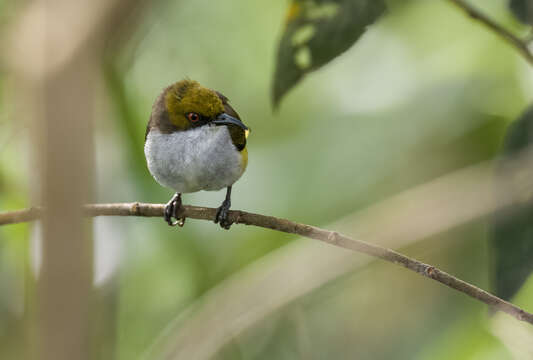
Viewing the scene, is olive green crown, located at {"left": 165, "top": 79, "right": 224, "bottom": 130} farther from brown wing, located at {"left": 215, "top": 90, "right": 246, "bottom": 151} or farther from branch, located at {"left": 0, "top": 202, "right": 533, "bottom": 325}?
branch, located at {"left": 0, "top": 202, "right": 533, "bottom": 325}

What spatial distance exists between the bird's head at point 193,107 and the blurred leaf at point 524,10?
1.01m

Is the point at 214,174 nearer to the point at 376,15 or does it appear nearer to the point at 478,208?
the point at 376,15

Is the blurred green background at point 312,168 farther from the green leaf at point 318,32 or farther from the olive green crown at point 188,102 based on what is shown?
the green leaf at point 318,32

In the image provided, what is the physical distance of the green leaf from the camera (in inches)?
78.7

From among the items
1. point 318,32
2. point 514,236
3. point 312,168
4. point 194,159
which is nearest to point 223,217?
point 194,159

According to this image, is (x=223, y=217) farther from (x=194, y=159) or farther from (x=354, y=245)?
(x=354, y=245)

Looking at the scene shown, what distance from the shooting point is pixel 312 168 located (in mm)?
3496

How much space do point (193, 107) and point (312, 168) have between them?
4.14ft

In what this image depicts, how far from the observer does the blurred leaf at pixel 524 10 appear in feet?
6.67

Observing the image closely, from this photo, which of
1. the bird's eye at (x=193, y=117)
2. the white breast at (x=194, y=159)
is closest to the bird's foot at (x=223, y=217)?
the white breast at (x=194, y=159)

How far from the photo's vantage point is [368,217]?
8.85 ft

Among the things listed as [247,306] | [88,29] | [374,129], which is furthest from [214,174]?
[88,29]

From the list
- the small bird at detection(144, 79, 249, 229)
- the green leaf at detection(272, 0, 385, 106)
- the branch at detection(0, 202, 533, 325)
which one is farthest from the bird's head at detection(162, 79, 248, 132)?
the branch at detection(0, 202, 533, 325)

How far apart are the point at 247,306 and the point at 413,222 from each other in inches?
30.6
